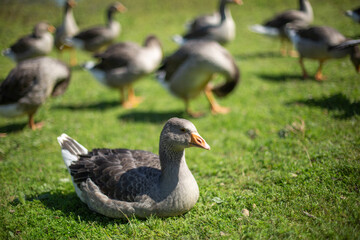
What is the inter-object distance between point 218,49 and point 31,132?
550cm

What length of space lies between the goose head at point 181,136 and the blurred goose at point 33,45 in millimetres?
9758

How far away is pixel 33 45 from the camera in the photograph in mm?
10922

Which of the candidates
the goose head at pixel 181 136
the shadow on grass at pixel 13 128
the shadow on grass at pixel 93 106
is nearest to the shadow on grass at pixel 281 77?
the shadow on grass at pixel 93 106

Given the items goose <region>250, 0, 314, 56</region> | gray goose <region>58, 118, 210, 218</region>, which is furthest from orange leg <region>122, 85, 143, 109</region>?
goose <region>250, 0, 314, 56</region>

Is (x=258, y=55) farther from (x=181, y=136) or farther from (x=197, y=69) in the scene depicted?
(x=181, y=136)

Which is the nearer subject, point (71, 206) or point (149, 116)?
point (71, 206)

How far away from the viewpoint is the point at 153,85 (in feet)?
35.9

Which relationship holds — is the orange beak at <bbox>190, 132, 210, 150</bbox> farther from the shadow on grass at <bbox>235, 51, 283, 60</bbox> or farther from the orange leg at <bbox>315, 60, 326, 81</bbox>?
the shadow on grass at <bbox>235, 51, 283, 60</bbox>

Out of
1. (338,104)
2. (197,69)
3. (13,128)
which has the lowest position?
(13,128)

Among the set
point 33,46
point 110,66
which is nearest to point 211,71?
point 110,66

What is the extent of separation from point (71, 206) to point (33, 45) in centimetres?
894

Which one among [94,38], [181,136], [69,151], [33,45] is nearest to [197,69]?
[181,136]

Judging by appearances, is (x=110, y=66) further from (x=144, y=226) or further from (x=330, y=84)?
(x=330, y=84)

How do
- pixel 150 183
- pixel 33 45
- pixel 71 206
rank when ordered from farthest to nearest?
pixel 33 45 → pixel 71 206 → pixel 150 183
